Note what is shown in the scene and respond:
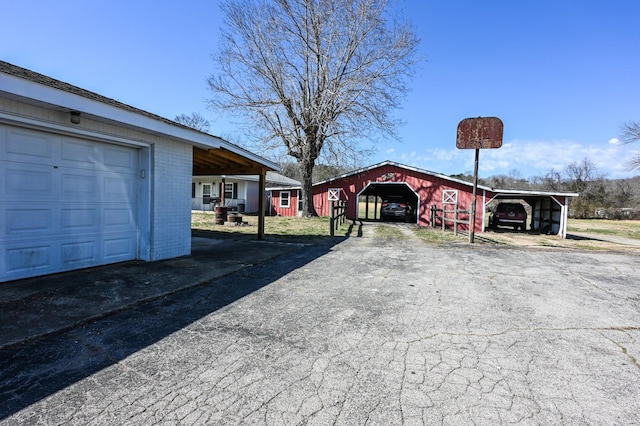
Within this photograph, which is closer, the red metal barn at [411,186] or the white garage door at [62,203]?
the white garage door at [62,203]

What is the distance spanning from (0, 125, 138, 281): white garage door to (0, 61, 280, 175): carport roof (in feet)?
2.36

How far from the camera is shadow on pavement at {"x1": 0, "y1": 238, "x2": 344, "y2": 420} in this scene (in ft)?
7.87

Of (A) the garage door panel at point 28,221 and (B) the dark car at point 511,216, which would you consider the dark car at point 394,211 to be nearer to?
(B) the dark car at point 511,216

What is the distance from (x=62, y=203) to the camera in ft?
17.8

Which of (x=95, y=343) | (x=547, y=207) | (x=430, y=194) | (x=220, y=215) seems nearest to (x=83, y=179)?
(x=95, y=343)

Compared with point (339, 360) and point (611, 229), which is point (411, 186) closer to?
point (611, 229)

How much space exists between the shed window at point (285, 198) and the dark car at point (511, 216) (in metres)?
13.8

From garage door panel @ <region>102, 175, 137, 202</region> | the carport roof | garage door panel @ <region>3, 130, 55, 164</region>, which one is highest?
the carport roof

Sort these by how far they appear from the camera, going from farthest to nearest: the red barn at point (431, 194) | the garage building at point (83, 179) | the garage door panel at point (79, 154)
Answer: the red barn at point (431, 194) < the garage door panel at point (79, 154) < the garage building at point (83, 179)

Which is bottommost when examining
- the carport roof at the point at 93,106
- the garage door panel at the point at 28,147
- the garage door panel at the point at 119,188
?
the garage door panel at the point at 119,188

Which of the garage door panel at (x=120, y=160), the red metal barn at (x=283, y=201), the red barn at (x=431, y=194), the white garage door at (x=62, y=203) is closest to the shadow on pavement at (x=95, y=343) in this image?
the white garage door at (x=62, y=203)

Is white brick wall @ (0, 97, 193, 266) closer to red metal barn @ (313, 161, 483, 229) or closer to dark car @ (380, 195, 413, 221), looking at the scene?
red metal barn @ (313, 161, 483, 229)

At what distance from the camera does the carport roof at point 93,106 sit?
4090 millimetres

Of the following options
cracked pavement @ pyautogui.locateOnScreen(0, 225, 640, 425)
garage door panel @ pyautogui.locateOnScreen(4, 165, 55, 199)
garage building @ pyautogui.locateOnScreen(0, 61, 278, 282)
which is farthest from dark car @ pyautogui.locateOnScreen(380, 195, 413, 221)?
garage door panel @ pyautogui.locateOnScreen(4, 165, 55, 199)
